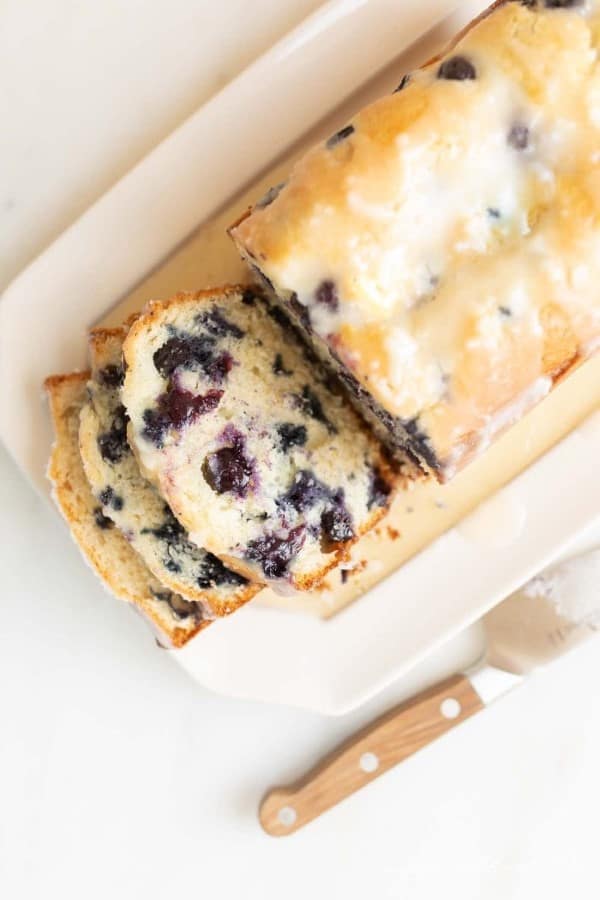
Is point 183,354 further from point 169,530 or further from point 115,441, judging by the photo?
point 169,530

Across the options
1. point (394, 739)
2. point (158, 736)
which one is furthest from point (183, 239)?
point (394, 739)

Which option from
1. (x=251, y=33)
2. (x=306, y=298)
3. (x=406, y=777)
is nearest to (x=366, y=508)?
(x=306, y=298)

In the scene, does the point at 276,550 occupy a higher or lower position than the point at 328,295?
lower

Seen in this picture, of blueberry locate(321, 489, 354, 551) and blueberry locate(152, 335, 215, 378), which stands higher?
blueberry locate(152, 335, 215, 378)

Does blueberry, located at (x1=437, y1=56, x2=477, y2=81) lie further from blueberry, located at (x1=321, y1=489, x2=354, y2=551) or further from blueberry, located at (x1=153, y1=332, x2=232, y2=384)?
blueberry, located at (x1=321, y1=489, x2=354, y2=551)

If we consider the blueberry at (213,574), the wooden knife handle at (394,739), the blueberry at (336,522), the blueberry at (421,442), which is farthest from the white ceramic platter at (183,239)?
the blueberry at (421,442)

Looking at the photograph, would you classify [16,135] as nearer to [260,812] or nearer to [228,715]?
[228,715]

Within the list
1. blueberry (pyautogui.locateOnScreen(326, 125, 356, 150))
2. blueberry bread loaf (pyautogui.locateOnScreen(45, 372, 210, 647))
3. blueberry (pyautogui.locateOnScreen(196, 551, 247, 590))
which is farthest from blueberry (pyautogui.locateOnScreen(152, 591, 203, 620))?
blueberry (pyautogui.locateOnScreen(326, 125, 356, 150))
